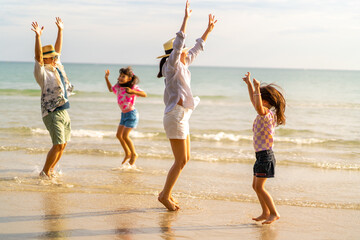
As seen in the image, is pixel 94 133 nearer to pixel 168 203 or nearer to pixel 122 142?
pixel 122 142

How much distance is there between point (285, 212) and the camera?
18.6ft

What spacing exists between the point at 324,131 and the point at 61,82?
924 centimetres

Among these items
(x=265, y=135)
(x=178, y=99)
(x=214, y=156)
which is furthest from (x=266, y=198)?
(x=214, y=156)

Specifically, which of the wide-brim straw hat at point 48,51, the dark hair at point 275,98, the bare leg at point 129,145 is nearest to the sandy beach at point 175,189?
the bare leg at point 129,145

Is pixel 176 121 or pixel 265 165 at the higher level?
pixel 176 121

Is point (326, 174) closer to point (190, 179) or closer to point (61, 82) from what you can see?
point (190, 179)

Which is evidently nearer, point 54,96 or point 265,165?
point 265,165

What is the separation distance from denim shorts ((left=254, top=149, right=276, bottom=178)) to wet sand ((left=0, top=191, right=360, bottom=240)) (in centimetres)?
55

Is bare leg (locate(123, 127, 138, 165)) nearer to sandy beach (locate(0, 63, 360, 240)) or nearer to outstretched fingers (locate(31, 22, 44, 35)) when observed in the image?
sandy beach (locate(0, 63, 360, 240))

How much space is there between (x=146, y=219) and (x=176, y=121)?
1.08 m

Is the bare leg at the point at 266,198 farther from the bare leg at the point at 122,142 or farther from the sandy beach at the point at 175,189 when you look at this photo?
the bare leg at the point at 122,142

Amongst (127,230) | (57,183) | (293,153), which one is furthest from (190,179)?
(293,153)

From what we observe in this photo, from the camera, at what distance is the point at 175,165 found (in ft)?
17.7

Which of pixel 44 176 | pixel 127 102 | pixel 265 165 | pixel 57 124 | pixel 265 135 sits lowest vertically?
pixel 44 176
